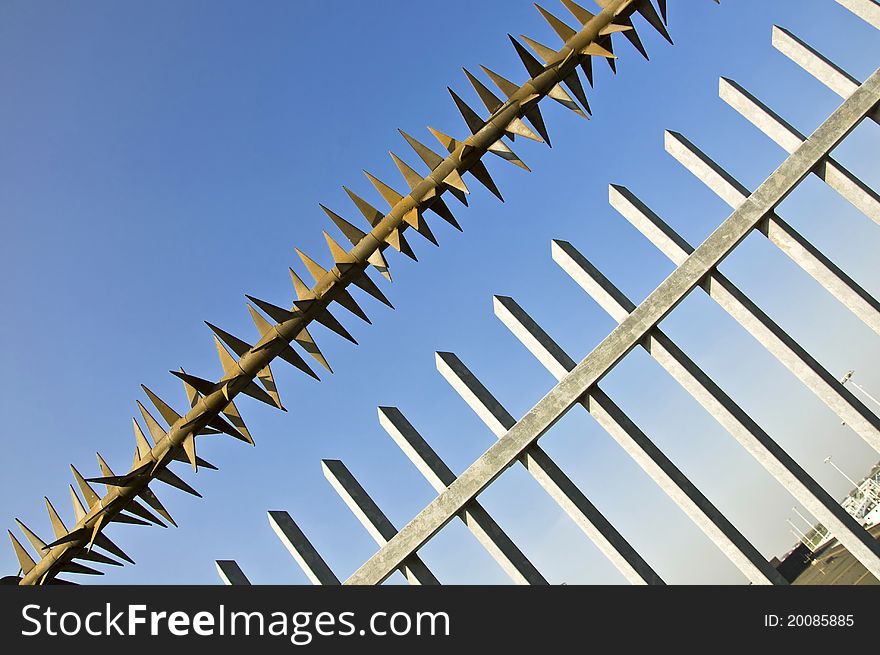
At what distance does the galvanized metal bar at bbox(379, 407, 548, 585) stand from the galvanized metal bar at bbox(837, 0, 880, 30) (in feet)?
11.4

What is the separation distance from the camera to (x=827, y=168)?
11.9ft

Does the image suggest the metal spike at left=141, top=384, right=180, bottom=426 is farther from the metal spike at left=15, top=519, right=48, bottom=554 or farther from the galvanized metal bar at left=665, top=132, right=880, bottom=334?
the galvanized metal bar at left=665, top=132, right=880, bottom=334

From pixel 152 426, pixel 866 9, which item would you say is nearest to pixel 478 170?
pixel 152 426

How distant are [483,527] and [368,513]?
709mm

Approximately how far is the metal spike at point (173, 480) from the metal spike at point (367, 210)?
174 cm

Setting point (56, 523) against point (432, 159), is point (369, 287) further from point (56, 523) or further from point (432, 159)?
point (56, 523)

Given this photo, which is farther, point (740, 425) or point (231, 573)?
point (231, 573)

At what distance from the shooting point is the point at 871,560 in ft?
10.5

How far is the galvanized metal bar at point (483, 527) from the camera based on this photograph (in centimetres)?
349

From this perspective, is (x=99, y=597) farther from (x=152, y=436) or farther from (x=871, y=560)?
(x=871, y=560)

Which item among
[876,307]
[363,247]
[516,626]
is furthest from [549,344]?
[876,307]

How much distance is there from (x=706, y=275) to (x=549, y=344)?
0.90m

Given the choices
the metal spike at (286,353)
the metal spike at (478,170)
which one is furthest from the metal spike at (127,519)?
the metal spike at (478,170)

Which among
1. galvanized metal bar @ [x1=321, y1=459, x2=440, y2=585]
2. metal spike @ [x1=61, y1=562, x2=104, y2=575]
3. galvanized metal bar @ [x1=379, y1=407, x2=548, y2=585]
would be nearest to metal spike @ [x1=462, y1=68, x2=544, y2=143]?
galvanized metal bar @ [x1=379, y1=407, x2=548, y2=585]
